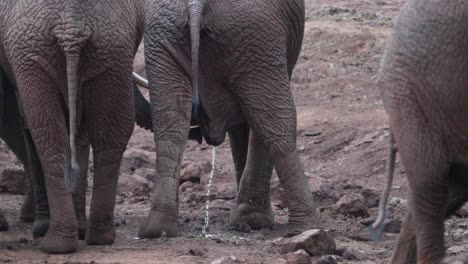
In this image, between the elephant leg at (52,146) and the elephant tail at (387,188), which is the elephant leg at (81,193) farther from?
the elephant tail at (387,188)

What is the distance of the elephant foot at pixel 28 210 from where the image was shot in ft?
29.3

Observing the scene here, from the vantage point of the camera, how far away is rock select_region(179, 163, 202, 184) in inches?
419

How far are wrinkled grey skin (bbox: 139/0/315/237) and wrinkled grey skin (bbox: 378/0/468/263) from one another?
7.23 ft

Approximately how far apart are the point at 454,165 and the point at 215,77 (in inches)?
106

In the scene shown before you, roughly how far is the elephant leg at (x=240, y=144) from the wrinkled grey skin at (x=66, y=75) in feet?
5.50

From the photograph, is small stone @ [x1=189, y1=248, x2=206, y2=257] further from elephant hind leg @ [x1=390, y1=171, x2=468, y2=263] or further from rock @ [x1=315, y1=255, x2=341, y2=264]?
elephant hind leg @ [x1=390, y1=171, x2=468, y2=263]

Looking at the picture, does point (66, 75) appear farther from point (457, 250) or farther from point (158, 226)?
point (457, 250)

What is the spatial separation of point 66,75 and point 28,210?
1668mm

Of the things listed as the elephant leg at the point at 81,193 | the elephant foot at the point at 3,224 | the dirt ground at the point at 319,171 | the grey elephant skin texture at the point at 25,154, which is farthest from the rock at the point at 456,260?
the elephant foot at the point at 3,224

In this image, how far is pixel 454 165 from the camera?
595 centimetres

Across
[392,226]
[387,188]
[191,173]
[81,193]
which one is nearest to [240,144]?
[191,173]

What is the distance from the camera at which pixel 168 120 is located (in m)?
8.30

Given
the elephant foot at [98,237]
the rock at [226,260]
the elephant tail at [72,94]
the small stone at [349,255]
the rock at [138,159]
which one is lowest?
the small stone at [349,255]

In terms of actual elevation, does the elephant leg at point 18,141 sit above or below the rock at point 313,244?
above
